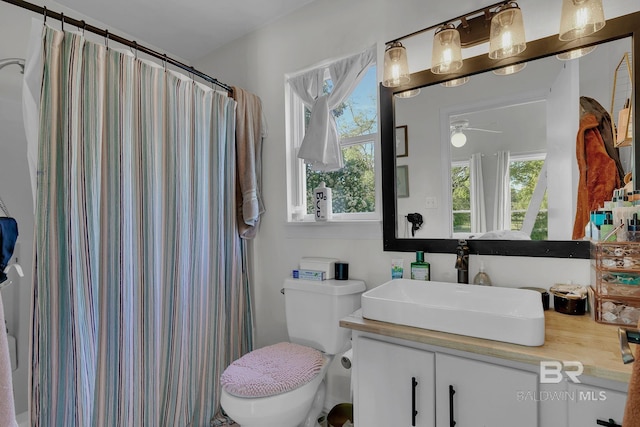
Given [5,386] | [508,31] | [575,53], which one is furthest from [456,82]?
[5,386]

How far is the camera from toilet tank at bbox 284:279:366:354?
1546mm

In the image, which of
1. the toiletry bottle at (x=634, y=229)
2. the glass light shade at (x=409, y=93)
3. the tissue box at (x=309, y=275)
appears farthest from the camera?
the tissue box at (x=309, y=275)

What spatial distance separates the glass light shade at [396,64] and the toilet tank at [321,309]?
3.32 feet

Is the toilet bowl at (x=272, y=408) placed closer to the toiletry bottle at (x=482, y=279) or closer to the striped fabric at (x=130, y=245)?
the striped fabric at (x=130, y=245)

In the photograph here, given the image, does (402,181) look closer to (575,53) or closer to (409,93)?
(409,93)

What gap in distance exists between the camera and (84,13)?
6.37 feet

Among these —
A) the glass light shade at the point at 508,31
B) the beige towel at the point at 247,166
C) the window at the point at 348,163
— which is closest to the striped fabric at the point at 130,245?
the beige towel at the point at 247,166

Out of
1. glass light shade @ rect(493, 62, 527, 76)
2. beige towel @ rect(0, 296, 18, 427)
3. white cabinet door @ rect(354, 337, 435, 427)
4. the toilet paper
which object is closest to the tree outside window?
glass light shade @ rect(493, 62, 527, 76)

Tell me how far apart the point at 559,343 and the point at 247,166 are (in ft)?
5.41

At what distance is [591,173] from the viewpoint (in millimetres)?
1196

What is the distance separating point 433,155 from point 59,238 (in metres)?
1.61

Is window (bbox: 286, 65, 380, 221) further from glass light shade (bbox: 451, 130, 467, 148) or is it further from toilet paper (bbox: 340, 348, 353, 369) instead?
toilet paper (bbox: 340, 348, 353, 369)

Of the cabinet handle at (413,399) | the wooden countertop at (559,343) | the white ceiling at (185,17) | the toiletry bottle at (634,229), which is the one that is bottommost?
the cabinet handle at (413,399)

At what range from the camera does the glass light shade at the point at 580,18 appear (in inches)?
41.9
